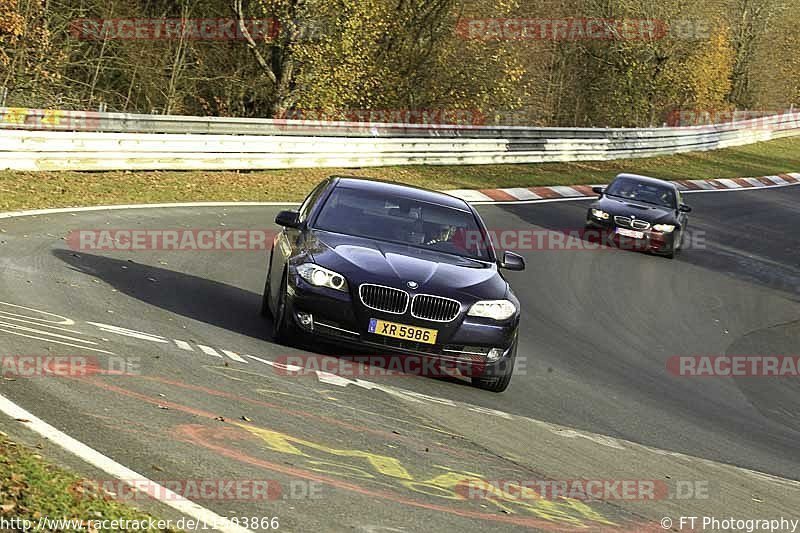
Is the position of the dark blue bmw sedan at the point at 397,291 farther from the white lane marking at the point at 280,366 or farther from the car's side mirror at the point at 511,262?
the white lane marking at the point at 280,366

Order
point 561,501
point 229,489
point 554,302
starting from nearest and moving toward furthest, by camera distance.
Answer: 1. point 229,489
2. point 561,501
3. point 554,302

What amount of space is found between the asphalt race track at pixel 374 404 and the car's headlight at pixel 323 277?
74 cm

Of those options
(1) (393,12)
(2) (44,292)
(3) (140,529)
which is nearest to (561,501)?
(3) (140,529)

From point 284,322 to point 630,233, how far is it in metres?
14.6

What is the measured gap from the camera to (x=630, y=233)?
23.2 metres

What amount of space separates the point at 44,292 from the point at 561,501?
6052mm

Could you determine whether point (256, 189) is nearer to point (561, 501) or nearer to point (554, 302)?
point (554, 302)

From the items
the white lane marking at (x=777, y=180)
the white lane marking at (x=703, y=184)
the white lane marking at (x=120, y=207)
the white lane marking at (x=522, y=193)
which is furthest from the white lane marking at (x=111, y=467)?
the white lane marking at (x=777, y=180)

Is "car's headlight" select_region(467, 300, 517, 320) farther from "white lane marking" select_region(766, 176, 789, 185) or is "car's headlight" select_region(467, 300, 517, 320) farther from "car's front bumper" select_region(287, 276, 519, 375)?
"white lane marking" select_region(766, 176, 789, 185)

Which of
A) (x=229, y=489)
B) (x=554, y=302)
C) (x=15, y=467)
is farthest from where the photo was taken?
(x=554, y=302)

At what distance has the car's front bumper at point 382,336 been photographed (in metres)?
9.25

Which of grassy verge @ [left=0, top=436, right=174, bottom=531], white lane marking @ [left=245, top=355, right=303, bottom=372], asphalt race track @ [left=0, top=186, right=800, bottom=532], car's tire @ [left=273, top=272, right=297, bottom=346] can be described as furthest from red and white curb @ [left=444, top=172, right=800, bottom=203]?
grassy verge @ [left=0, top=436, right=174, bottom=531]

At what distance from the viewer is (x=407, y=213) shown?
34.9ft

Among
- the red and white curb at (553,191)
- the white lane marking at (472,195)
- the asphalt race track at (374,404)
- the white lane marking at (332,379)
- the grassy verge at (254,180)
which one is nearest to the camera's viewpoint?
the asphalt race track at (374,404)
